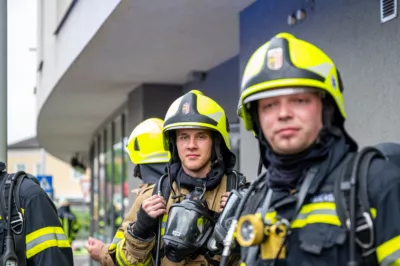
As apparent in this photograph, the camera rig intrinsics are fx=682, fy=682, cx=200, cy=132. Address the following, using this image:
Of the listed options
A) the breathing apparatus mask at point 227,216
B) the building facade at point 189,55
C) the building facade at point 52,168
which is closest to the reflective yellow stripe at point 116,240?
the breathing apparatus mask at point 227,216

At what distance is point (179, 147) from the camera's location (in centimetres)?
363

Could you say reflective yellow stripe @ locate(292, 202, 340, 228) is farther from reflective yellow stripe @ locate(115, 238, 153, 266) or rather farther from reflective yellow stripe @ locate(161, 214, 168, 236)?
reflective yellow stripe @ locate(115, 238, 153, 266)

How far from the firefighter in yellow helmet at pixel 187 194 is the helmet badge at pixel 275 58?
1219 mm

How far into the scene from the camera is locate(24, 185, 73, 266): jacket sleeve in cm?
330

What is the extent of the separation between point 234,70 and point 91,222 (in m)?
12.6

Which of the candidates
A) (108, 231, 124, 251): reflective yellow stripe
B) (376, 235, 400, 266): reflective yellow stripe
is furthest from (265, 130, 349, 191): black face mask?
(108, 231, 124, 251): reflective yellow stripe

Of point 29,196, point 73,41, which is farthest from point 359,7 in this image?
point 73,41

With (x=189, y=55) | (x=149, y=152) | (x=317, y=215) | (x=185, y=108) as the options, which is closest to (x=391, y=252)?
(x=317, y=215)

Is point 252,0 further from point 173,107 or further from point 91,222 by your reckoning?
point 91,222

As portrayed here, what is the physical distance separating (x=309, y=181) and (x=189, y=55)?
665 cm

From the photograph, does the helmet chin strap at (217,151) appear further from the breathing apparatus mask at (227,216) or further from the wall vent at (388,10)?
the wall vent at (388,10)

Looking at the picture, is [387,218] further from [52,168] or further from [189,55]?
[52,168]

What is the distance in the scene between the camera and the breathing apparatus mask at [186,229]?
325 cm

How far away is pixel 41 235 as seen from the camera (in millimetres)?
3324
